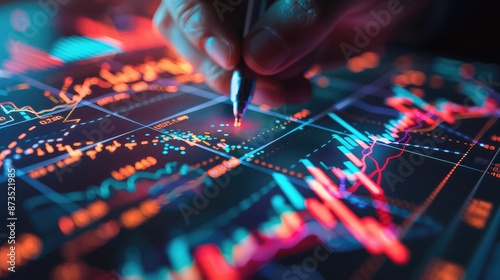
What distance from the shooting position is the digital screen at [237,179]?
495 mm

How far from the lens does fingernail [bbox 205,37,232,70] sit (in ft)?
3.12

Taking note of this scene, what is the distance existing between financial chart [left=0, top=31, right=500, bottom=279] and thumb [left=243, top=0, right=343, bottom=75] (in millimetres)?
99

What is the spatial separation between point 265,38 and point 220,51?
108mm

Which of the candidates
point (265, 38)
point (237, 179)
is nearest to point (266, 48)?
point (265, 38)

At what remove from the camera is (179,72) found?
1.09m

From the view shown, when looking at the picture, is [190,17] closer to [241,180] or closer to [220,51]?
[220,51]

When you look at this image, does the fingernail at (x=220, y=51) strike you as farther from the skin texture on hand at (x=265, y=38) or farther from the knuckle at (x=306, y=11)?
the knuckle at (x=306, y=11)

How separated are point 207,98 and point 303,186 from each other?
379 millimetres

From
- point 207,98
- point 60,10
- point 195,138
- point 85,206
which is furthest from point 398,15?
point 85,206

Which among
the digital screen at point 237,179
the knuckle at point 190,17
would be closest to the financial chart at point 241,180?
the digital screen at point 237,179

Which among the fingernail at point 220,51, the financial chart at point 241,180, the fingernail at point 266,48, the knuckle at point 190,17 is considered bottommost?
the financial chart at point 241,180

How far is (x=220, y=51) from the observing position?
37.8 inches

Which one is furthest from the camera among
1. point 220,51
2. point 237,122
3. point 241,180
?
point 220,51

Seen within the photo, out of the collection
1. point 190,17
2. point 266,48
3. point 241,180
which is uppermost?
point 190,17
